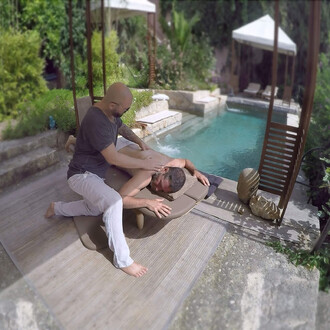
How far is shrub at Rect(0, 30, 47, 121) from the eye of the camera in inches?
245

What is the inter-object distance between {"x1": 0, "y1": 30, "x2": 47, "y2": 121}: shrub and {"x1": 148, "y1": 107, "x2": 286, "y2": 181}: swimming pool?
318 cm

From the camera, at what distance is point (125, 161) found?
288 centimetres

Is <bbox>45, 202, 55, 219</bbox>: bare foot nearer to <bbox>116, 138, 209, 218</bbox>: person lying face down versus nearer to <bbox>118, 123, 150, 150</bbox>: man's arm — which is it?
<bbox>116, 138, 209, 218</bbox>: person lying face down

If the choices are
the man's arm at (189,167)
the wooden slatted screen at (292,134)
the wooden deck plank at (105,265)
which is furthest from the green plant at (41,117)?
the wooden slatted screen at (292,134)

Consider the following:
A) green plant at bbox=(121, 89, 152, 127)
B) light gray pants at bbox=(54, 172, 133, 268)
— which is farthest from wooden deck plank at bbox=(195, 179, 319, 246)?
green plant at bbox=(121, 89, 152, 127)

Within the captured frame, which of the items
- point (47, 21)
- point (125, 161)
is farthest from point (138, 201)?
point (47, 21)

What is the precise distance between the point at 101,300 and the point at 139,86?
653 centimetres

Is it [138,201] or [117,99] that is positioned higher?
[117,99]

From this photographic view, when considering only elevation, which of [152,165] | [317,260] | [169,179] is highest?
[152,165]

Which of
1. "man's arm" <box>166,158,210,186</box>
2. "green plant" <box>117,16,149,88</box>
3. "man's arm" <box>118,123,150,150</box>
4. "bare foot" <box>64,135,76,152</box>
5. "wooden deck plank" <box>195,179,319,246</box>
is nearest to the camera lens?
"wooden deck plank" <box>195,179,319,246</box>

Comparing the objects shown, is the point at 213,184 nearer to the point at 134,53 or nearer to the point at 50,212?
the point at 50,212

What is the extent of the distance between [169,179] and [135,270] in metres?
0.98

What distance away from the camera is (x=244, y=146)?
786 centimetres

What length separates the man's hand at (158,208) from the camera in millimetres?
2910
